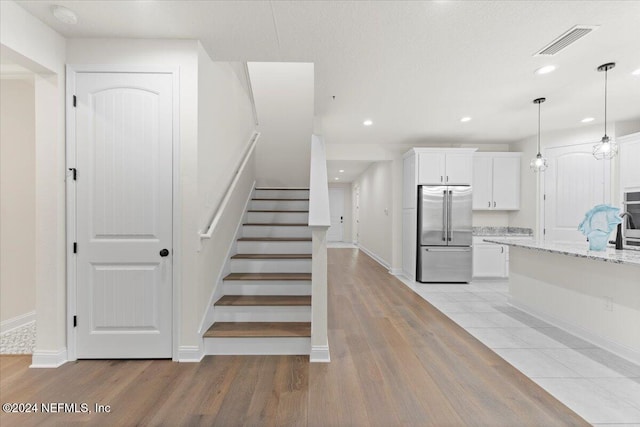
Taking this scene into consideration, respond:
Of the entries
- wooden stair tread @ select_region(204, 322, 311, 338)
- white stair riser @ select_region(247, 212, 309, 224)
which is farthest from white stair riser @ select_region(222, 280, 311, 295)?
white stair riser @ select_region(247, 212, 309, 224)

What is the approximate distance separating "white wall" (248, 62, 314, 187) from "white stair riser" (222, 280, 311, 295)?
283 centimetres

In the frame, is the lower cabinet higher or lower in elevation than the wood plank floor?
higher

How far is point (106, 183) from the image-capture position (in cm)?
251

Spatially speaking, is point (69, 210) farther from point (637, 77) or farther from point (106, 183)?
point (637, 77)

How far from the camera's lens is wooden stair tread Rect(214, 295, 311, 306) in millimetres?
2832

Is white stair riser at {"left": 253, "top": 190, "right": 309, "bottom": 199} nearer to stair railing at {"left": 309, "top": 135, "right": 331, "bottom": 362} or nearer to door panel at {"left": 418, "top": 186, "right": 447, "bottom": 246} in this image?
door panel at {"left": 418, "top": 186, "right": 447, "bottom": 246}

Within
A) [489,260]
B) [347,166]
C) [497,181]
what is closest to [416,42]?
[497,181]

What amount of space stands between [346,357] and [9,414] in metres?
2.30

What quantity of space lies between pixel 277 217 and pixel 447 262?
320cm

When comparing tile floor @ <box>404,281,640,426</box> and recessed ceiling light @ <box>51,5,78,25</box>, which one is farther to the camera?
recessed ceiling light @ <box>51,5,78,25</box>

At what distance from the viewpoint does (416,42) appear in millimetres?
2525

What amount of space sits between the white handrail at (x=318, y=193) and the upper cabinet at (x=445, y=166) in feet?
9.92

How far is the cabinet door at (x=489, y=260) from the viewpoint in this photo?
218 inches

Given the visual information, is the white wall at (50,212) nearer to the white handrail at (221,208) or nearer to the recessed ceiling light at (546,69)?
the white handrail at (221,208)
